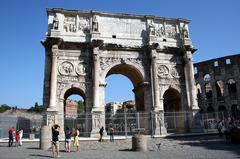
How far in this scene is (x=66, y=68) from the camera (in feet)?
61.9

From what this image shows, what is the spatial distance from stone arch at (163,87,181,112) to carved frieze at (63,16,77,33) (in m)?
9.02

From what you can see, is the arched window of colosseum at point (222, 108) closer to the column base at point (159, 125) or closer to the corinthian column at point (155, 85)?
the corinthian column at point (155, 85)

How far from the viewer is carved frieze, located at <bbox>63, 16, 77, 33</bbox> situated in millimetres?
19547

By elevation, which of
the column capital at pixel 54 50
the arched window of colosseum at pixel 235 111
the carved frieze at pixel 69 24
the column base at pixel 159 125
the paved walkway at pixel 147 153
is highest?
the carved frieze at pixel 69 24

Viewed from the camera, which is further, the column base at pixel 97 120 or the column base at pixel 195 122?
the column base at pixel 195 122

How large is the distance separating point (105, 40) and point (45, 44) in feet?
14.8

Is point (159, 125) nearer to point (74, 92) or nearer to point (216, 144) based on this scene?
point (216, 144)

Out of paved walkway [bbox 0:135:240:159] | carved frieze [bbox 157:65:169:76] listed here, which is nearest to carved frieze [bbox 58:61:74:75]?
paved walkway [bbox 0:135:240:159]

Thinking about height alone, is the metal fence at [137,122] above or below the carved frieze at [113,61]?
below

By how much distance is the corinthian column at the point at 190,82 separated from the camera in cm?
2012

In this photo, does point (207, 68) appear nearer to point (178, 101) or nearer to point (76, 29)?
point (178, 101)

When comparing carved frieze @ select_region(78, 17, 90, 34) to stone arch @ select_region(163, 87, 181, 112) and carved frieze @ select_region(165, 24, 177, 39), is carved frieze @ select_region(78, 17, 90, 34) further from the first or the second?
stone arch @ select_region(163, 87, 181, 112)

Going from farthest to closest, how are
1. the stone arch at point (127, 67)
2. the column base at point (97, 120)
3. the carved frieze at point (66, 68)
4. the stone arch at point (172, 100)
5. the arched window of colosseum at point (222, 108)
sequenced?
the arched window of colosseum at point (222, 108) < the stone arch at point (172, 100) < the stone arch at point (127, 67) < the carved frieze at point (66, 68) < the column base at point (97, 120)

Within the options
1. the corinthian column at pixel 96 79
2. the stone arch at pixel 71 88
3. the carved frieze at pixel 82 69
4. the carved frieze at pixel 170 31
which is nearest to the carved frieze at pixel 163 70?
the carved frieze at pixel 170 31
